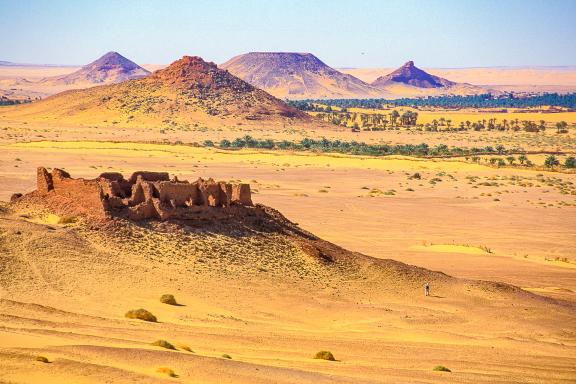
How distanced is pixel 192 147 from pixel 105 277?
63.6 m

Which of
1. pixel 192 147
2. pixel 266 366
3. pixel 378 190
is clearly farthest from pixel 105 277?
pixel 192 147

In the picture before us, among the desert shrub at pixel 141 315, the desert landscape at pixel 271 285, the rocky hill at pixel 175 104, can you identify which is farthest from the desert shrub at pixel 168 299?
the rocky hill at pixel 175 104

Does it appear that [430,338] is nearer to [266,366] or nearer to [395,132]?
[266,366]

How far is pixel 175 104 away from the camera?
404 feet

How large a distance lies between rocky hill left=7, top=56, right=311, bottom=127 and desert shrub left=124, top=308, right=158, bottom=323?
312 feet

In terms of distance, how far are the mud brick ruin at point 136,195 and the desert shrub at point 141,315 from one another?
5.69 m

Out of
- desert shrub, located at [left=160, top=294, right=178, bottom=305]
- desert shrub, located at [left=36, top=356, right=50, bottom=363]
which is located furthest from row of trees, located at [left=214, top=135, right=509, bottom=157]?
desert shrub, located at [left=36, top=356, right=50, bottom=363]

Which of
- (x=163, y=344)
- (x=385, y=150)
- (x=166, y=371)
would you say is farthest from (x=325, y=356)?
(x=385, y=150)

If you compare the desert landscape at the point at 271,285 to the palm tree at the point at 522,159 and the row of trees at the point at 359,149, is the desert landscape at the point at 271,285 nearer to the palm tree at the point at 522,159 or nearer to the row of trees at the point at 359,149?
the palm tree at the point at 522,159

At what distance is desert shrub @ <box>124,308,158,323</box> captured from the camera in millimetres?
20969

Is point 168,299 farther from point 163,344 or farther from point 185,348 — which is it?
point 163,344

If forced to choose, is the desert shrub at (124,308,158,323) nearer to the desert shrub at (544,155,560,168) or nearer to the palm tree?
the desert shrub at (544,155,560,168)

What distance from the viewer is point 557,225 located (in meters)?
49.4

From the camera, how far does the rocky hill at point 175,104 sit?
120 metres
